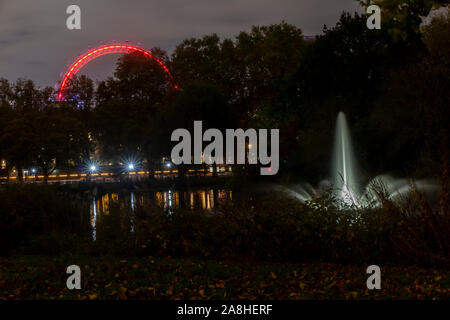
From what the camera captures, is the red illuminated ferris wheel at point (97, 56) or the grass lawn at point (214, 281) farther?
the red illuminated ferris wheel at point (97, 56)

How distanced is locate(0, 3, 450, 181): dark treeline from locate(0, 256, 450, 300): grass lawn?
244 centimetres

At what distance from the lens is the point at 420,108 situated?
2461cm

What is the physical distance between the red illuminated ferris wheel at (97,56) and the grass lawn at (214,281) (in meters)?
62.4

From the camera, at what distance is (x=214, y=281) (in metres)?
8.29

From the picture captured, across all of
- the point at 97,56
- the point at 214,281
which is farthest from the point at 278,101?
the point at 97,56

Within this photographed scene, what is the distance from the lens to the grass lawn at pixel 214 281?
292 inches

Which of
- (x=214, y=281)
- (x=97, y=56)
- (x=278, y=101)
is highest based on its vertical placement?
(x=97, y=56)

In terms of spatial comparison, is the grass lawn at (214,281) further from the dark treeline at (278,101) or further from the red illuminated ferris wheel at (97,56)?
the red illuminated ferris wheel at (97,56)

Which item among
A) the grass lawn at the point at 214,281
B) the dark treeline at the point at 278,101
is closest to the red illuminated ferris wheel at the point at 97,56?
the dark treeline at the point at 278,101

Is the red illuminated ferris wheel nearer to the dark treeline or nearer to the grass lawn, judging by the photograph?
the dark treeline

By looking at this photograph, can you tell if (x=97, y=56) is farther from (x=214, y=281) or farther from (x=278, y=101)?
(x=214, y=281)

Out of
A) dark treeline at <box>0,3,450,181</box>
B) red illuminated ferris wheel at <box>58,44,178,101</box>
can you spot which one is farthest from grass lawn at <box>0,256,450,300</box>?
red illuminated ferris wheel at <box>58,44,178,101</box>

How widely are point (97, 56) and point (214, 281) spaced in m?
71.4
